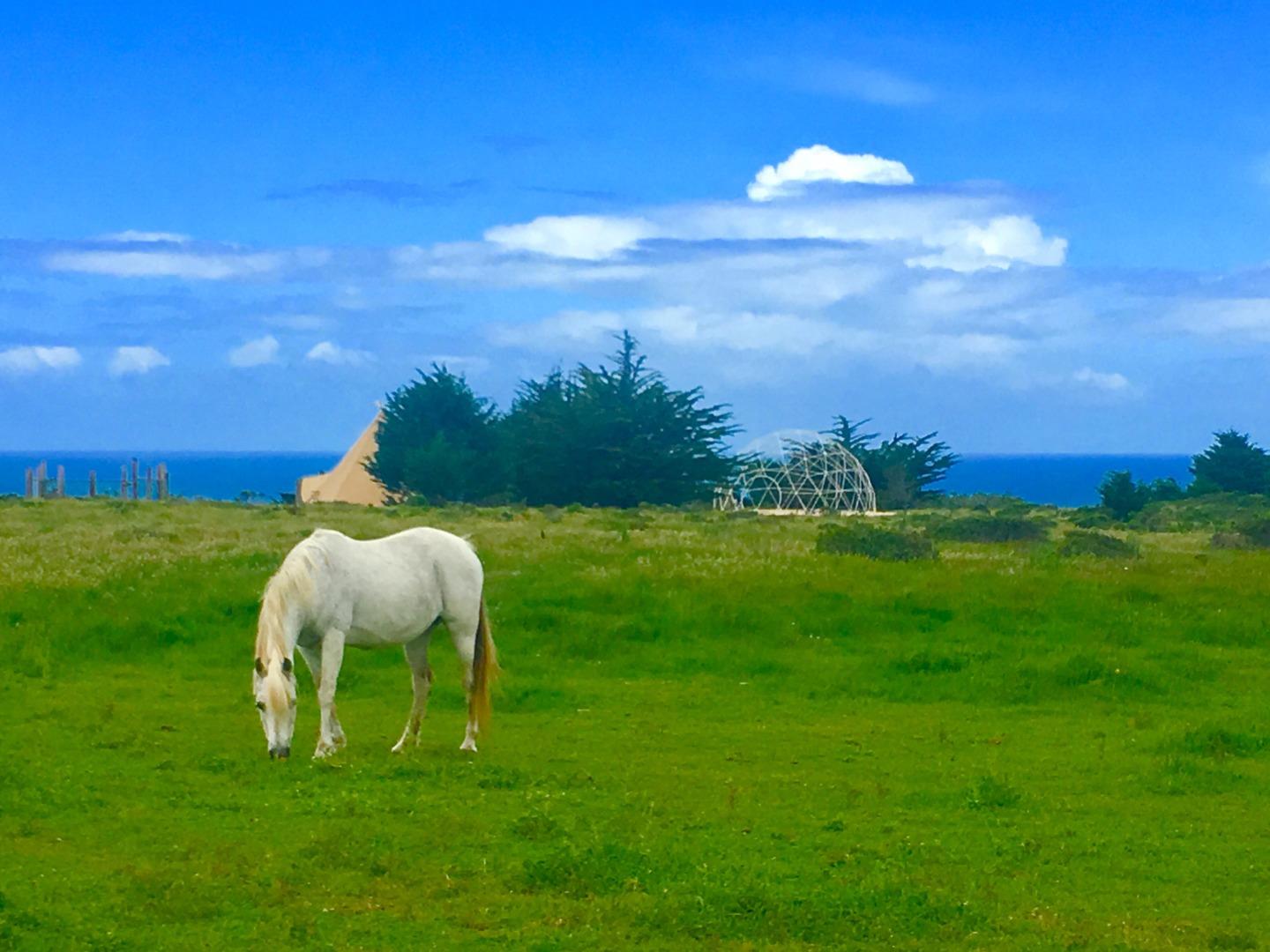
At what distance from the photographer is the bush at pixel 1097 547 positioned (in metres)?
29.9

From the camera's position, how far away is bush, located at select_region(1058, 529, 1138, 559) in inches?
1176

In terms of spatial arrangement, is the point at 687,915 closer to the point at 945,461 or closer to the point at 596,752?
the point at 596,752

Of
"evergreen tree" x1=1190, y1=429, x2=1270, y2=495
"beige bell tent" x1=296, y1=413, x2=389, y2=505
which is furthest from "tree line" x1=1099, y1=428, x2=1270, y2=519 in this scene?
"beige bell tent" x1=296, y1=413, x2=389, y2=505

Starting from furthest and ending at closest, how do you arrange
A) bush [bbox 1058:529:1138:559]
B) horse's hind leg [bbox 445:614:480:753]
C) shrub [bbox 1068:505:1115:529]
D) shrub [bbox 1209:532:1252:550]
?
shrub [bbox 1068:505:1115:529] < shrub [bbox 1209:532:1252:550] < bush [bbox 1058:529:1138:559] < horse's hind leg [bbox 445:614:480:753]

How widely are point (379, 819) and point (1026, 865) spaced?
4435 mm

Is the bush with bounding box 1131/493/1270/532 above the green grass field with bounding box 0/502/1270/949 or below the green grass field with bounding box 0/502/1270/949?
above

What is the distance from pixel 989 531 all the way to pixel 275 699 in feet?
95.0

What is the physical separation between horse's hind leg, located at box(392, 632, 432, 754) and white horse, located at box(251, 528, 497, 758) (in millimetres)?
11

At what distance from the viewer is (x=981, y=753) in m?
14.1

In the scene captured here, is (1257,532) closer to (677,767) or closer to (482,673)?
(677,767)

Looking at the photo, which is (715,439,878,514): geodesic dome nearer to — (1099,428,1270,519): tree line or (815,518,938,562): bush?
(1099,428,1270,519): tree line

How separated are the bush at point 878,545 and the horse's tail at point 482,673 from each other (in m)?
14.4

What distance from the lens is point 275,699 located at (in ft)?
40.5

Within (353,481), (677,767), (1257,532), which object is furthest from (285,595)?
(353,481)
